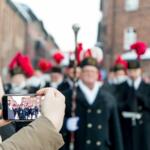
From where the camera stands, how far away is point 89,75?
20.7 feet

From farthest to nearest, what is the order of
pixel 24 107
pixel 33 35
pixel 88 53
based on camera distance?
pixel 33 35, pixel 88 53, pixel 24 107

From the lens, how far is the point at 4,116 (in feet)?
7.67

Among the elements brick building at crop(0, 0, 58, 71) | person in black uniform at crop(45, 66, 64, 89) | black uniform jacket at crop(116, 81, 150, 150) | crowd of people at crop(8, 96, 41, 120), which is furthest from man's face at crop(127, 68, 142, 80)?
brick building at crop(0, 0, 58, 71)

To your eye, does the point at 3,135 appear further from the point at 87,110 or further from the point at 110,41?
the point at 110,41

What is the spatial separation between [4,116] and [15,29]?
4381cm

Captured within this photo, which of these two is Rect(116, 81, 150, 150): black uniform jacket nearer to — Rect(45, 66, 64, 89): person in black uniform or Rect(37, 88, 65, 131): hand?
Rect(45, 66, 64, 89): person in black uniform

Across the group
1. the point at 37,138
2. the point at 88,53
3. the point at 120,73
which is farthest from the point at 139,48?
the point at 120,73

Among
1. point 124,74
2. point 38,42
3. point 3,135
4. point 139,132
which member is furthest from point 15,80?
point 38,42

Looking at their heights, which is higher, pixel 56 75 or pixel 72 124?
pixel 56 75

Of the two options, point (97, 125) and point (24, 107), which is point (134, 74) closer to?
point (97, 125)

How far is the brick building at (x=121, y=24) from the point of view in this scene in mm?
34312

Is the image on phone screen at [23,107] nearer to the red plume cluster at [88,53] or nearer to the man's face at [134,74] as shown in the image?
the red plume cluster at [88,53]

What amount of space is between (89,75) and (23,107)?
4.02 meters

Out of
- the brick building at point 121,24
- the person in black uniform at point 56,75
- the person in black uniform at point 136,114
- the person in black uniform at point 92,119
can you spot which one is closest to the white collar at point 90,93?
the person in black uniform at point 92,119
